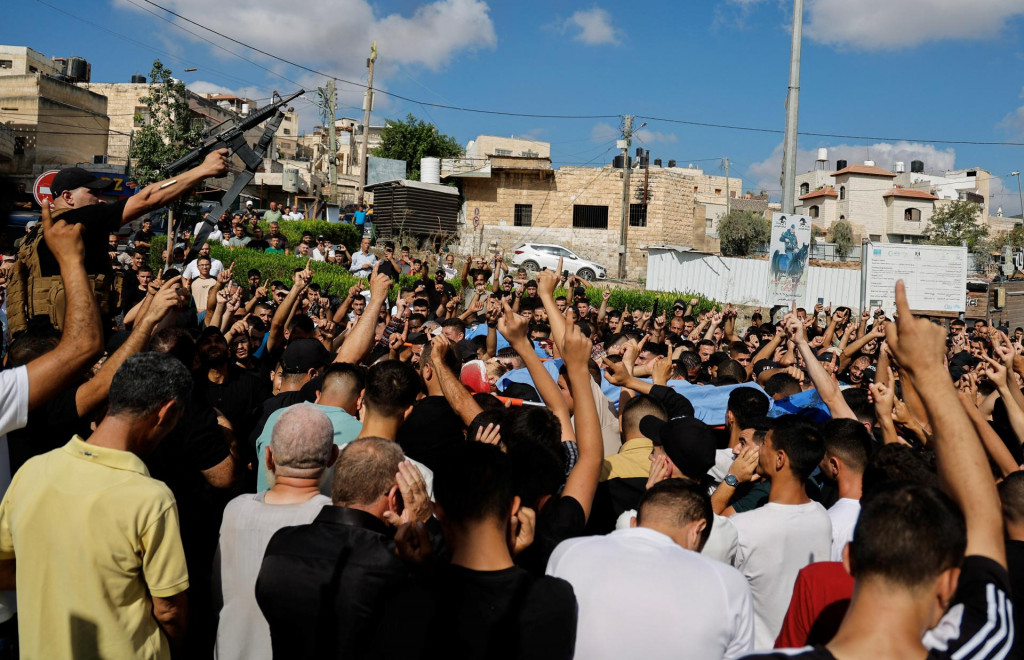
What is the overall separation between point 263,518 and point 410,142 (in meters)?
48.4

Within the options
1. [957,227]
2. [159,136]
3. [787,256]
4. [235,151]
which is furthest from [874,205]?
[235,151]

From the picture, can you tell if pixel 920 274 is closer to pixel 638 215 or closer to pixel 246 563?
pixel 638 215

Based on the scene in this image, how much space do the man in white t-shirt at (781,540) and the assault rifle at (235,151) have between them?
511 cm

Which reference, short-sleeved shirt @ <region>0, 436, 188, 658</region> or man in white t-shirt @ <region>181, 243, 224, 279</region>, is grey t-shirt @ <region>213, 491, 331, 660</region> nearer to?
short-sleeved shirt @ <region>0, 436, 188, 658</region>

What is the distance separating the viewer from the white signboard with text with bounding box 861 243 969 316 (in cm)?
2025

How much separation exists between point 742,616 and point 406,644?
1094 mm

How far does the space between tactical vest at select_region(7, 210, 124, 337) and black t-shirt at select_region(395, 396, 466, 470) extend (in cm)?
209

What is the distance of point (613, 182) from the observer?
132ft

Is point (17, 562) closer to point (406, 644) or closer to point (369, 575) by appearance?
point (369, 575)

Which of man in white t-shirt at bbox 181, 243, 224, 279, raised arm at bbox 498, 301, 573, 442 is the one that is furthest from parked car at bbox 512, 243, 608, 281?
raised arm at bbox 498, 301, 573, 442

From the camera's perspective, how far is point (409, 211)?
35.2 metres

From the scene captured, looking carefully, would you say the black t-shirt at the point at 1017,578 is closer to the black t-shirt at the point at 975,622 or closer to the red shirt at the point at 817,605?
the black t-shirt at the point at 975,622

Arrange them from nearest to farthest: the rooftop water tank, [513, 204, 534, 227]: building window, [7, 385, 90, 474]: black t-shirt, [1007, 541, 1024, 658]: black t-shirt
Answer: [1007, 541, 1024, 658]: black t-shirt < [7, 385, 90, 474]: black t-shirt < the rooftop water tank < [513, 204, 534, 227]: building window

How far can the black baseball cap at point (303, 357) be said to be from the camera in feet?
18.9
